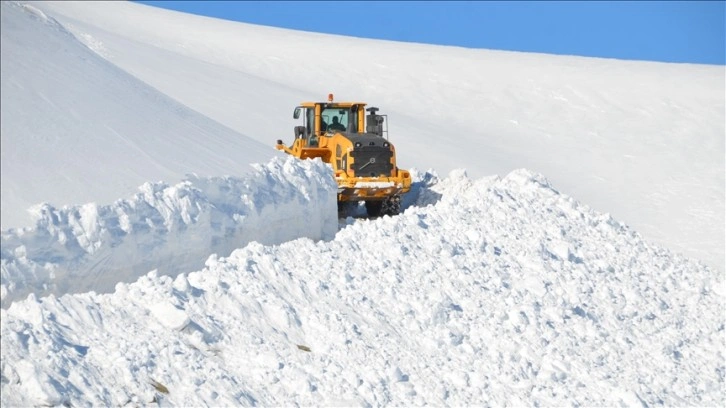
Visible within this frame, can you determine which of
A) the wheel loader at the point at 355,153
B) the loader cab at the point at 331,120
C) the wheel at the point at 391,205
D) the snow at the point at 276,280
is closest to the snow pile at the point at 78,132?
the snow at the point at 276,280

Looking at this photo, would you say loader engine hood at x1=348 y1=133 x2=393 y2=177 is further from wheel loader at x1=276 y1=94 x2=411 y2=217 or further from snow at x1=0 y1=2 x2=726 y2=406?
snow at x1=0 y1=2 x2=726 y2=406

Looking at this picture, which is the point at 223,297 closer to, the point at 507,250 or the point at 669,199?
the point at 507,250

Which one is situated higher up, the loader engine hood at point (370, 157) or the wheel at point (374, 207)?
the loader engine hood at point (370, 157)

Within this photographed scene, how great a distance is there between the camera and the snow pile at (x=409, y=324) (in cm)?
855

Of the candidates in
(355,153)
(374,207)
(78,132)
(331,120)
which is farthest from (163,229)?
(331,120)

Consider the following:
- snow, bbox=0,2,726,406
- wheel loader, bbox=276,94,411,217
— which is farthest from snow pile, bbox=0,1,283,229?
wheel loader, bbox=276,94,411,217

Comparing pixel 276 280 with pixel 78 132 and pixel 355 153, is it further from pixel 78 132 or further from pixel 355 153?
pixel 355 153

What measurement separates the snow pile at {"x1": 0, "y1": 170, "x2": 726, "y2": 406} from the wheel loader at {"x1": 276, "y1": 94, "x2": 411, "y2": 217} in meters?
1.75

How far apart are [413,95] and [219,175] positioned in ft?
74.2

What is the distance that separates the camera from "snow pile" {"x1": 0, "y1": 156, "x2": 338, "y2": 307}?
8922mm

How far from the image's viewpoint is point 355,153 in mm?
16312

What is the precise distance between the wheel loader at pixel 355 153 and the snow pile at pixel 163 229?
2248 millimetres

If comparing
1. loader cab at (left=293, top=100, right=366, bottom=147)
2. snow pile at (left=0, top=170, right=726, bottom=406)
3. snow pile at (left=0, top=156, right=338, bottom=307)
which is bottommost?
snow pile at (left=0, top=170, right=726, bottom=406)

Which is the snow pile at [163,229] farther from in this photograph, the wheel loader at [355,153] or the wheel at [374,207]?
the wheel at [374,207]
